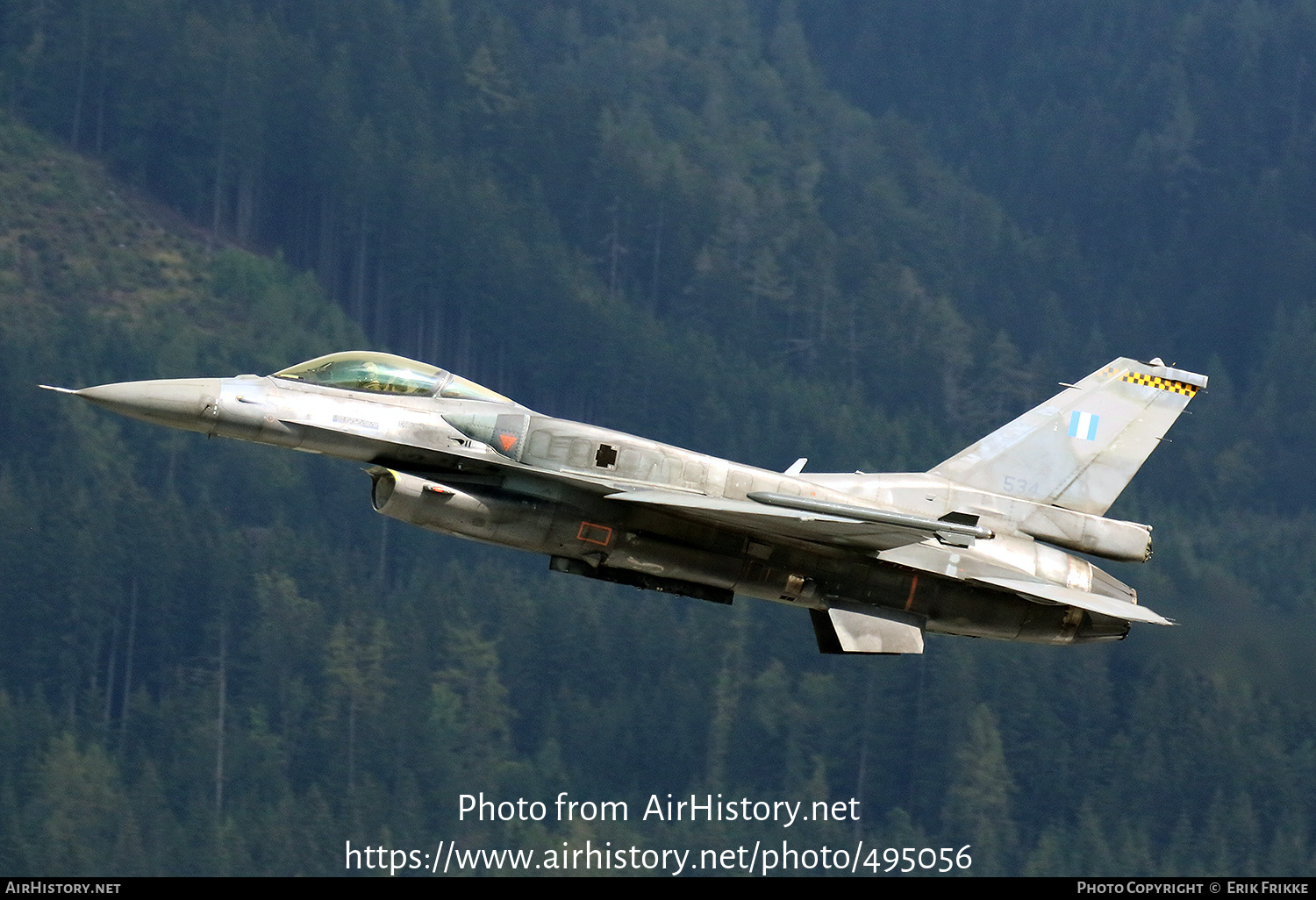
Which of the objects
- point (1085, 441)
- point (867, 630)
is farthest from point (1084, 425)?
point (867, 630)

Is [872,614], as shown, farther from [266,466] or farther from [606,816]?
[266,466]

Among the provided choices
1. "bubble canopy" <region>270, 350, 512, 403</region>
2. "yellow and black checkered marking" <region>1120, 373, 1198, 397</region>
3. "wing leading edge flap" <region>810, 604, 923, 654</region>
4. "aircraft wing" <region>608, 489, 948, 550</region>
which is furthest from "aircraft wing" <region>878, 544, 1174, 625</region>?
"bubble canopy" <region>270, 350, 512, 403</region>

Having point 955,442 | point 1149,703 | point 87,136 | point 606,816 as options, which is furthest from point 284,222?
point 1149,703

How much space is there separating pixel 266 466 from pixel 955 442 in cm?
4280

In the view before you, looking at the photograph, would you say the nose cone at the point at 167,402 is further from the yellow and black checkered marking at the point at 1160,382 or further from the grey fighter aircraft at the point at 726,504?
the yellow and black checkered marking at the point at 1160,382

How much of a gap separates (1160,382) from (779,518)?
750 cm

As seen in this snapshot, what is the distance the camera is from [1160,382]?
3053 centimetres

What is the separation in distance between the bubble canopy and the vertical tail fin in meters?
6.94

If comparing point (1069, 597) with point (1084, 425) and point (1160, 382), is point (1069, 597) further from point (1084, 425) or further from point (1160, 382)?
point (1160, 382)

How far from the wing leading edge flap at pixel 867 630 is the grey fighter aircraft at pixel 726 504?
0.02 m

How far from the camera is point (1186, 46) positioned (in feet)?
613

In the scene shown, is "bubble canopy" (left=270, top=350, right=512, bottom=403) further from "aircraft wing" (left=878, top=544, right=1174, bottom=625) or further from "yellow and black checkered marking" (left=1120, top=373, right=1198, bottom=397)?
"yellow and black checkered marking" (left=1120, top=373, right=1198, bottom=397)

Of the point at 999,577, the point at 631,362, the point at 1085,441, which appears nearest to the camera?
the point at 999,577

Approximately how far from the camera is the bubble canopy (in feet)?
85.4
